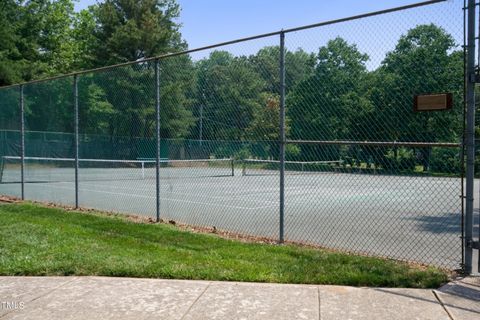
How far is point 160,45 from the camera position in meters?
44.3

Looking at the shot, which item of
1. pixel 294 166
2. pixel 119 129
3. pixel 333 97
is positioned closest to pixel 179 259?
pixel 333 97

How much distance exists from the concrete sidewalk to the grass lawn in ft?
0.85

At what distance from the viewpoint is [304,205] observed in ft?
46.9

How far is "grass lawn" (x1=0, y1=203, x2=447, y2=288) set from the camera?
5.69 m

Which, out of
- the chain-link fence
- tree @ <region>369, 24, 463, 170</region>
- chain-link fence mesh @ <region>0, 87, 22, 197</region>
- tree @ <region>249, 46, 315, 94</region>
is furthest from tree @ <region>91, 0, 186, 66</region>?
tree @ <region>369, 24, 463, 170</region>

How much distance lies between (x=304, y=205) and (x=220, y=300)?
377 inches

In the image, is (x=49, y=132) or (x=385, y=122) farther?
(x=49, y=132)

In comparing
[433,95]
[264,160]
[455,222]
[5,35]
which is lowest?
[455,222]

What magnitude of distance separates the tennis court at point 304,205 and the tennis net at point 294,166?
5 centimetres

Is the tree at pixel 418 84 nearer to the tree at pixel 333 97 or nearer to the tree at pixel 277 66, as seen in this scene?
the tree at pixel 333 97

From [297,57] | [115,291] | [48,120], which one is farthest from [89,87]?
[115,291]

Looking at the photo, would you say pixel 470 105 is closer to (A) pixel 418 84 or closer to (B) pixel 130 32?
(A) pixel 418 84

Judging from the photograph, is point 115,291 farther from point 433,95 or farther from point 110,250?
point 433,95

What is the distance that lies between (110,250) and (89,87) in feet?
71.0
